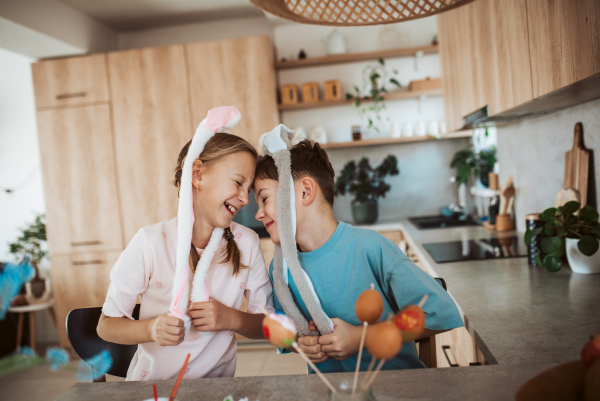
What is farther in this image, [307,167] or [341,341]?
[307,167]

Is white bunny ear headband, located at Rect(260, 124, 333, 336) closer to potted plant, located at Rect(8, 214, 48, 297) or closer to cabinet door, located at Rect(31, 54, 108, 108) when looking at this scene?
cabinet door, located at Rect(31, 54, 108, 108)

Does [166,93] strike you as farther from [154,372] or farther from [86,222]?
[154,372]

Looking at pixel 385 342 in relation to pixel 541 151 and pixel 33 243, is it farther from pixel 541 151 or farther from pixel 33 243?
pixel 33 243

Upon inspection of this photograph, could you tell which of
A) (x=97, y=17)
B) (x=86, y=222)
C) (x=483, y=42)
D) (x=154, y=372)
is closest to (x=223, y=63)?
(x=97, y=17)

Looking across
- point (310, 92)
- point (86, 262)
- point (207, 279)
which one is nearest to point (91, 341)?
point (207, 279)

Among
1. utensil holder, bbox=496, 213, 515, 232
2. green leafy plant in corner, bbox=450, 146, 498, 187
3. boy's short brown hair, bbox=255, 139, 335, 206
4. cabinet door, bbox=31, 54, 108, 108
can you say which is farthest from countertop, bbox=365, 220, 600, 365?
cabinet door, bbox=31, 54, 108, 108

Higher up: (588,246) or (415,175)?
(415,175)

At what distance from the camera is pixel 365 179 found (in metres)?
3.44

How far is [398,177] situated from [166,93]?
1976mm

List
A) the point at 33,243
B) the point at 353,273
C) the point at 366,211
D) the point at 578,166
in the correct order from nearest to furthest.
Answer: the point at 353,273 → the point at 578,166 → the point at 366,211 → the point at 33,243

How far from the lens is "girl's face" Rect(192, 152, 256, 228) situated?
1164 mm

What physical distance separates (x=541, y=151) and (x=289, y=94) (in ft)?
6.28

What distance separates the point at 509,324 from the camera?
1.12 m

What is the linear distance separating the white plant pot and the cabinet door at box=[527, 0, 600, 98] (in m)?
0.55
